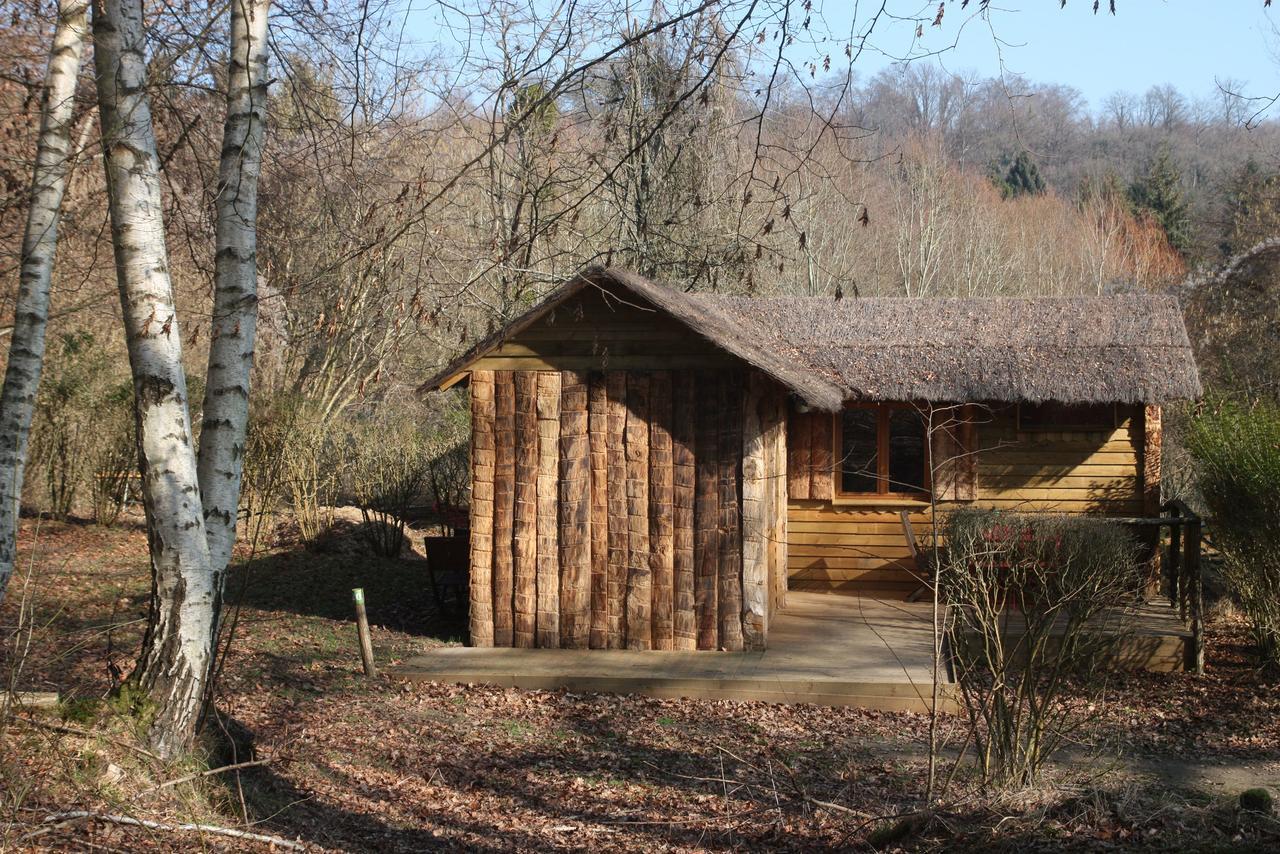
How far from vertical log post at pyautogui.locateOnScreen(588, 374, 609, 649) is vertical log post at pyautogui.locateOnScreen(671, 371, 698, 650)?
24.9 inches

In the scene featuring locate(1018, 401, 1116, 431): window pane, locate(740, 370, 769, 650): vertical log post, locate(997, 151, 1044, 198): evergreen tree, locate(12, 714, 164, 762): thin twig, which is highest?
locate(997, 151, 1044, 198): evergreen tree

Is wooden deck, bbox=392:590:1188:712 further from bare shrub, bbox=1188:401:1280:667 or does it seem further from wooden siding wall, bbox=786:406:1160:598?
wooden siding wall, bbox=786:406:1160:598

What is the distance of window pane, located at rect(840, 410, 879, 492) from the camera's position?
13.0m

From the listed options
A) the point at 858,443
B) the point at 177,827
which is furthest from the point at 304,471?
the point at 177,827

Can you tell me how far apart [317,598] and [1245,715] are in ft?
30.9

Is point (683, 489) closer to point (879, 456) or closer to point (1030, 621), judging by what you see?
point (879, 456)

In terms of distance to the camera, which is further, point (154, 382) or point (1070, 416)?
point (1070, 416)

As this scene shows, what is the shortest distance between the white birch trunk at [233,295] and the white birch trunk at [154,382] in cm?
44

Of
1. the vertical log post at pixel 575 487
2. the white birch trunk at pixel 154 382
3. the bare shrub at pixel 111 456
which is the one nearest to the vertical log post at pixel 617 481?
the vertical log post at pixel 575 487

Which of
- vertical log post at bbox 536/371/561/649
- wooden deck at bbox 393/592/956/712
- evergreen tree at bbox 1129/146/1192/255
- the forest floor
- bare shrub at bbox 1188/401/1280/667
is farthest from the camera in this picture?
evergreen tree at bbox 1129/146/1192/255

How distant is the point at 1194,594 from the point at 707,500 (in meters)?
4.68

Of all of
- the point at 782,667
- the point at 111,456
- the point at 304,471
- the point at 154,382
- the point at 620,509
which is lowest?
the point at 782,667

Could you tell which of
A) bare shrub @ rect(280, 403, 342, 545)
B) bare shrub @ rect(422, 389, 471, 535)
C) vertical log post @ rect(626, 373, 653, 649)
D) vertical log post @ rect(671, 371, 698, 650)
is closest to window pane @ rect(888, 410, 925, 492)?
vertical log post @ rect(671, 371, 698, 650)

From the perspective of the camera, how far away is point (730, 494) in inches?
389
